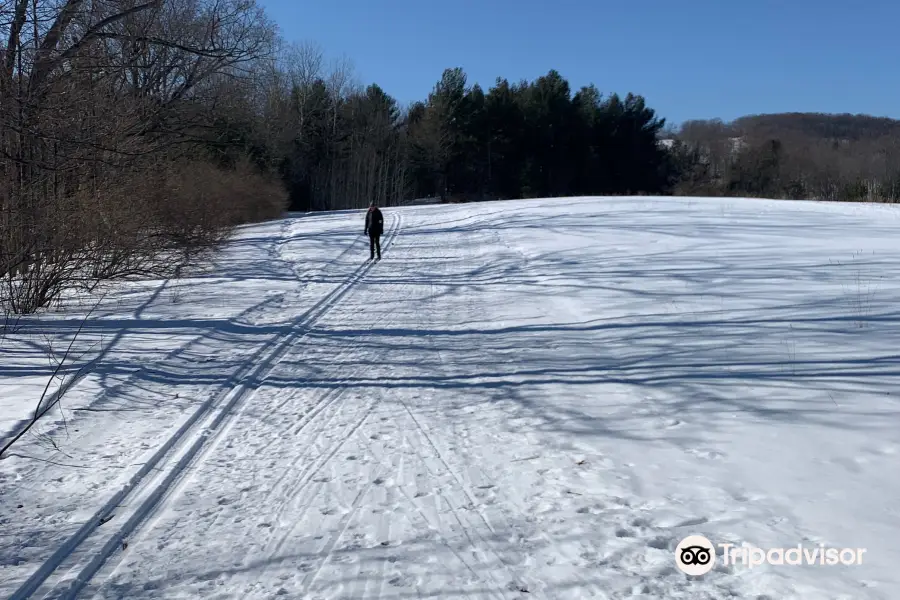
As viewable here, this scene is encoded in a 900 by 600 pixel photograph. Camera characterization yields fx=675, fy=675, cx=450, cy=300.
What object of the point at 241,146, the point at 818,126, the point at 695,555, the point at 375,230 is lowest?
the point at 695,555

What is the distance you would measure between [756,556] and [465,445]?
2499 millimetres

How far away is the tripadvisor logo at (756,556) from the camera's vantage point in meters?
3.83

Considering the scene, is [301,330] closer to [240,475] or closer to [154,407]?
[154,407]

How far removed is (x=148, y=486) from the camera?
505cm

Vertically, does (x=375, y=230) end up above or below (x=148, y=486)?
above

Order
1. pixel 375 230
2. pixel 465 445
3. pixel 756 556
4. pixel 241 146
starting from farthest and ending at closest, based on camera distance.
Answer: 1. pixel 241 146
2. pixel 375 230
3. pixel 465 445
4. pixel 756 556

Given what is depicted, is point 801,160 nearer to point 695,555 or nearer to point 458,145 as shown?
point 458,145

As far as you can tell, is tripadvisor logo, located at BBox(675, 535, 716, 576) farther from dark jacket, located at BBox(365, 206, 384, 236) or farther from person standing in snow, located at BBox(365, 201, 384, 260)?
dark jacket, located at BBox(365, 206, 384, 236)

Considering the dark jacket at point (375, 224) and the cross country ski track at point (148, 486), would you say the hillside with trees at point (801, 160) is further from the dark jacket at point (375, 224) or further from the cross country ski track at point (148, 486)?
the cross country ski track at point (148, 486)

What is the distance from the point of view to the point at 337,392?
730 centimetres

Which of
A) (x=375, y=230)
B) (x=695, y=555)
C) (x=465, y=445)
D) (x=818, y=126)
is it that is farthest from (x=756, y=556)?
(x=818, y=126)

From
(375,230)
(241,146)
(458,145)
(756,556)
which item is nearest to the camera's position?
(756,556)

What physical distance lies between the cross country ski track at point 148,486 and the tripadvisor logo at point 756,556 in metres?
3.47

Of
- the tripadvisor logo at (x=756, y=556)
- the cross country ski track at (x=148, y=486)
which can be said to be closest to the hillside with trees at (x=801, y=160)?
the cross country ski track at (x=148, y=486)
